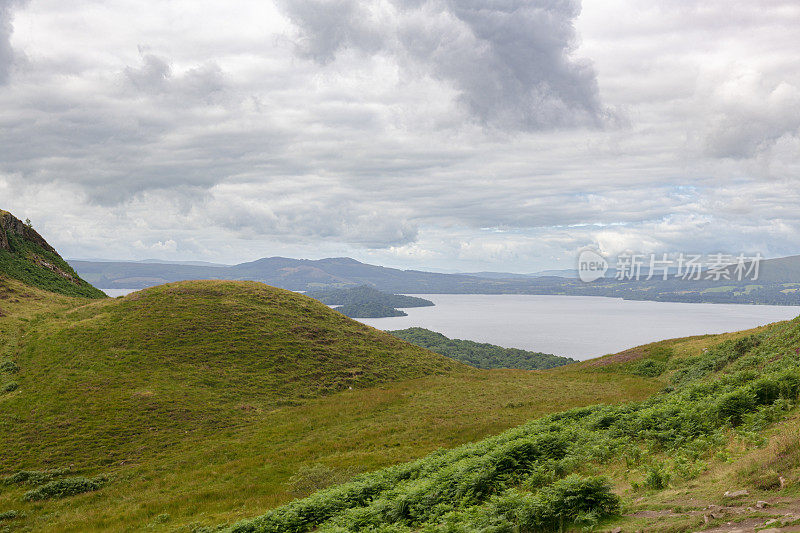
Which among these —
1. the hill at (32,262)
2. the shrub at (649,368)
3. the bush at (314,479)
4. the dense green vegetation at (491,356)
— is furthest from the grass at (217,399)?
the dense green vegetation at (491,356)

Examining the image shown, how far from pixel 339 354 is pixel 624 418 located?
44.2 meters

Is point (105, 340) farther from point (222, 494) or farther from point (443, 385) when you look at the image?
point (443, 385)

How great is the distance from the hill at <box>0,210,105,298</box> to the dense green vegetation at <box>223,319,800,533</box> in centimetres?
8172

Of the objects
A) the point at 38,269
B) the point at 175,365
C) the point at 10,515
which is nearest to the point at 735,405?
the point at 10,515

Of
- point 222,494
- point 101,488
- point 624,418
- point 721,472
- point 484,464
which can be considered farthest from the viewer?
point 101,488

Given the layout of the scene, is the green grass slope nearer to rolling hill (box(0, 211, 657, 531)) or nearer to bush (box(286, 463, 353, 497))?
rolling hill (box(0, 211, 657, 531))

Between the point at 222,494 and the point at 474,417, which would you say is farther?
the point at 474,417

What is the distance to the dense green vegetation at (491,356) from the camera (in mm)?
141875

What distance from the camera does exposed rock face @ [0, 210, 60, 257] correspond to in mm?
79912

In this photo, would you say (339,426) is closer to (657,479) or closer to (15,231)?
(657,479)

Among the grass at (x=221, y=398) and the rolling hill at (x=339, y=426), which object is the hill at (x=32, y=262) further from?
the grass at (x=221, y=398)

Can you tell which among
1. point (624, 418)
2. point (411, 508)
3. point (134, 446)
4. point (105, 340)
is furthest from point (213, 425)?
point (624, 418)

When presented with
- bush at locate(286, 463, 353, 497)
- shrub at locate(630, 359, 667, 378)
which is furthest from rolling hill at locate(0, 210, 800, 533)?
shrub at locate(630, 359, 667, 378)

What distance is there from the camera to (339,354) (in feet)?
195
